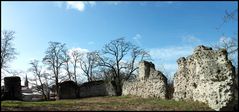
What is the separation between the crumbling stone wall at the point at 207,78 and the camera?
16.8 m

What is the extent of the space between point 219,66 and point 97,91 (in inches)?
1120

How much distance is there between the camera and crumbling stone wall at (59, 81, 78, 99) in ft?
136

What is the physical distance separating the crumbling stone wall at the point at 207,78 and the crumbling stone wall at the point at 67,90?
20277 millimetres

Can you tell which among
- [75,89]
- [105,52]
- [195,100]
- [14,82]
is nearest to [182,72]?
[195,100]

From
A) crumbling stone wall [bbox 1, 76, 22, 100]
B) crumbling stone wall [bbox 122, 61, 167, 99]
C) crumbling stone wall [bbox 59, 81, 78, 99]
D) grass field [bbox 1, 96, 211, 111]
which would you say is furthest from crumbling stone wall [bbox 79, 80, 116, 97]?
grass field [bbox 1, 96, 211, 111]

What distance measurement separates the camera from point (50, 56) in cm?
5397

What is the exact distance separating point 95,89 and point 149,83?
17.2 m

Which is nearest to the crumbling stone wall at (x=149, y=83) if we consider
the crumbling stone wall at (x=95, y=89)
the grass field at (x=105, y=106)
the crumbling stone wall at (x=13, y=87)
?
the grass field at (x=105, y=106)

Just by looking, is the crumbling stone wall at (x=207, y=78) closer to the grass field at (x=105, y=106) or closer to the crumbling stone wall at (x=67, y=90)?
the grass field at (x=105, y=106)

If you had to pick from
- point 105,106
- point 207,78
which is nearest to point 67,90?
point 105,106

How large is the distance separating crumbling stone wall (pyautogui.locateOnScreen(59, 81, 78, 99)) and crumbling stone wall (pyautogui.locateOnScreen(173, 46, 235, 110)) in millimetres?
20277

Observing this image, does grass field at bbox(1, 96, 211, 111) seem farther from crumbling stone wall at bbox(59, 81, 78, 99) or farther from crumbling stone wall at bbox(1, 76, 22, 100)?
crumbling stone wall at bbox(59, 81, 78, 99)

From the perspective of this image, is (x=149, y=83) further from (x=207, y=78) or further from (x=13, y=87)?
(x=13, y=87)

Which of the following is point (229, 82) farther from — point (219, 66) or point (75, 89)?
point (75, 89)
